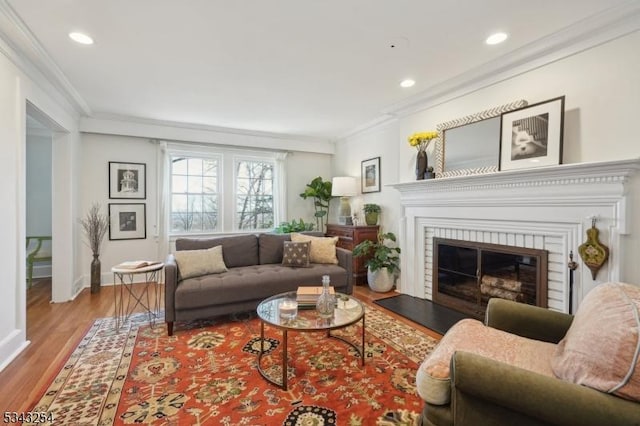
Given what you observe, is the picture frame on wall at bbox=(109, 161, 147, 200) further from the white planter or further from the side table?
the white planter

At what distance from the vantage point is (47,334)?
269cm

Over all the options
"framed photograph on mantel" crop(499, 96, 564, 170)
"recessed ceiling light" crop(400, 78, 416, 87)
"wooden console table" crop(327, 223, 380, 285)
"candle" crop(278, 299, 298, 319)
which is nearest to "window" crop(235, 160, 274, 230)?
"wooden console table" crop(327, 223, 380, 285)

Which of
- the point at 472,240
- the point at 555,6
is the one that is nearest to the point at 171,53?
the point at 555,6

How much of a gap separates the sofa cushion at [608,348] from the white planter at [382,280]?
8.85 feet

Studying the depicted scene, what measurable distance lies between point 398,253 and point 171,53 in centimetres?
349

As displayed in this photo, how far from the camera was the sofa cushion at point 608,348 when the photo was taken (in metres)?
1.02

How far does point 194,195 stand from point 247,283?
258 cm

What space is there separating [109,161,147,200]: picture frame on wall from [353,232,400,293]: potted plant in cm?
342

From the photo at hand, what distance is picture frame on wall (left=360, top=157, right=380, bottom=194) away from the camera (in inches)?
181

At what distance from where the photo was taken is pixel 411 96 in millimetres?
3568

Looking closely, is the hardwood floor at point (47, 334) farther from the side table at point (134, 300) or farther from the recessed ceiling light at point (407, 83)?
the recessed ceiling light at point (407, 83)

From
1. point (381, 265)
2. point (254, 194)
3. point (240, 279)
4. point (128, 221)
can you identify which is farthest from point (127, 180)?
point (381, 265)

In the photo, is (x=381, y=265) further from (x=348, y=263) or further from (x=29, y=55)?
(x=29, y=55)

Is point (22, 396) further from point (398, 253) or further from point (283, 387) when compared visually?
point (398, 253)
